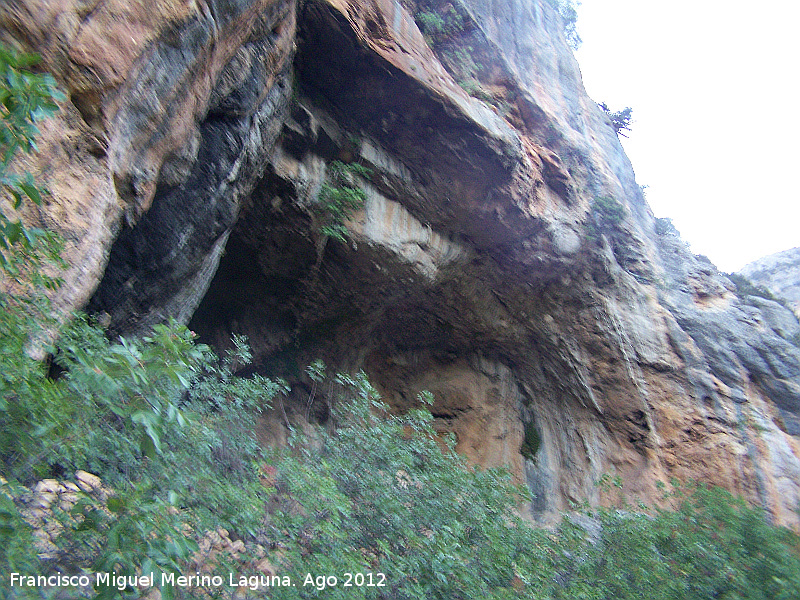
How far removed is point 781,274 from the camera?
22.3 metres

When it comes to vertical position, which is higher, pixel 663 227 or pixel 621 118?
pixel 621 118

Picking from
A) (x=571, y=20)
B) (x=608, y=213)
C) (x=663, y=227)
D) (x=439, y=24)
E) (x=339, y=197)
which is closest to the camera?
(x=339, y=197)

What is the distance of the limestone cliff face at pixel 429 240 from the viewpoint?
4.36 metres

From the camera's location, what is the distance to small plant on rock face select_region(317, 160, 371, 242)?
7.80 meters

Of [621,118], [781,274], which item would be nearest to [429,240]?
[621,118]

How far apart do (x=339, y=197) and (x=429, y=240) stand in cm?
216

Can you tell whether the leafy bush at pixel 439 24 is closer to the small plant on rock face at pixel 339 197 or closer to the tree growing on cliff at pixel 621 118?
the small plant on rock face at pixel 339 197

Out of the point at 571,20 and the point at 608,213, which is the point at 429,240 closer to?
the point at 608,213

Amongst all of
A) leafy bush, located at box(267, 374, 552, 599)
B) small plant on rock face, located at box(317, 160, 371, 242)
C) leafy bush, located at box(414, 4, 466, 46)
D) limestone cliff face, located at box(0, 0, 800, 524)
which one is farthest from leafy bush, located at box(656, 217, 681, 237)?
leafy bush, located at box(267, 374, 552, 599)

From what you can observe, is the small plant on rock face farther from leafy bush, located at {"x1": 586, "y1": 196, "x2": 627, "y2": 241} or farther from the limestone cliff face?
leafy bush, located at {"x1": 586, "y1": 196, "x2": 627, "y2": 241}

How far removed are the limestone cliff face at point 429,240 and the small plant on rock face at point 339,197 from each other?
0.14 metres

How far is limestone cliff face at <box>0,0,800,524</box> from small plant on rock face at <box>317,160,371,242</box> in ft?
0.45

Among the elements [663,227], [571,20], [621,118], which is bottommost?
[663,227]

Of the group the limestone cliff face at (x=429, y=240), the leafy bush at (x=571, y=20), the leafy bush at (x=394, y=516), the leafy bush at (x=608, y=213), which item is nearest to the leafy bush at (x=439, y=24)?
the limestone cliff face at (x=429, y=240)
